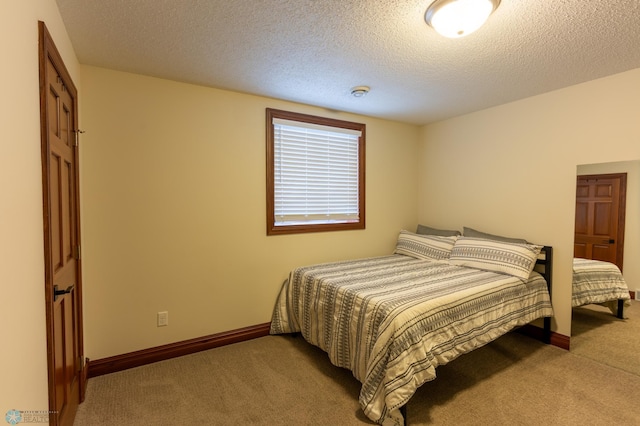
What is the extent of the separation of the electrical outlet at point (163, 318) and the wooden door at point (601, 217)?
11.7 feet

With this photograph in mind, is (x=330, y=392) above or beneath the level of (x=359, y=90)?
beneath

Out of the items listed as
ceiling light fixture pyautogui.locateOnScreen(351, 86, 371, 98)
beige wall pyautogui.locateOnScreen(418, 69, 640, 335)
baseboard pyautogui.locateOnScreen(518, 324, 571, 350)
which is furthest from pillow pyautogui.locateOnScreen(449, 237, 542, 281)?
ceiling light fixture pyautogui.locateOnScreen(351, 86, 371, 98)

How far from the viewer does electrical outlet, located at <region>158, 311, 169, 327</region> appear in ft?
8.30

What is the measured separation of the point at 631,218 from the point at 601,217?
0.59 feet

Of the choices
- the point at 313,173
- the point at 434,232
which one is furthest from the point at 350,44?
the point at 434,232

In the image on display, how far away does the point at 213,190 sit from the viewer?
2727 mm

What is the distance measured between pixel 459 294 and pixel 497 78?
1.75m

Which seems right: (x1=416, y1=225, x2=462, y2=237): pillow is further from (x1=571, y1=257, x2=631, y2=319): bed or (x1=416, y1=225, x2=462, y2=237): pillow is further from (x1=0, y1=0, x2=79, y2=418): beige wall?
(x1=0, y1=0, x2=79, y2=418): beige wall

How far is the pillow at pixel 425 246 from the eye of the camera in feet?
10.8

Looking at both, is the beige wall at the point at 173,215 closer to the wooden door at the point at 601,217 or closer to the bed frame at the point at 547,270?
the bed frame at the point at 547,270

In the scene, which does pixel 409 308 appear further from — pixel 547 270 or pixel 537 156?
pixel 537 156

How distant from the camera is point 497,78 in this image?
8.13 ft

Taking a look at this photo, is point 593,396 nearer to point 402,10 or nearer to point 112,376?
point 402,10

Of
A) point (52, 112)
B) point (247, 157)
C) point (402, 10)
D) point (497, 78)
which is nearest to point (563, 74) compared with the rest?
point (497, 78)
